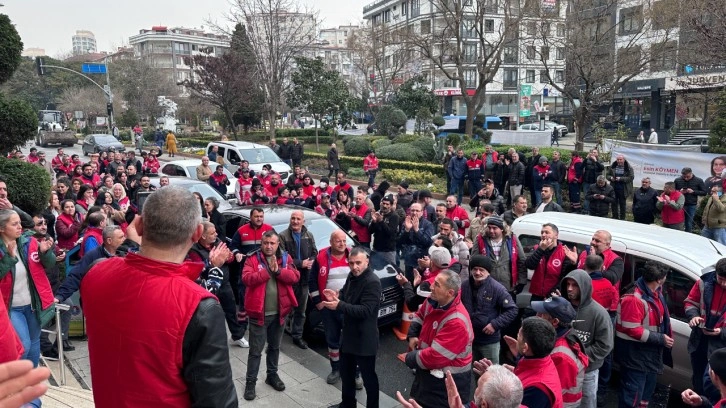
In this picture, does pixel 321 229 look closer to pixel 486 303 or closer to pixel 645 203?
pixel 486 303

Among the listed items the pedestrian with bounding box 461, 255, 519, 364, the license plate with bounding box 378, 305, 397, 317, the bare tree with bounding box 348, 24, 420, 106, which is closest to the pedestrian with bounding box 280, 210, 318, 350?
the license plate with bounding box 378, 305, 397, 317

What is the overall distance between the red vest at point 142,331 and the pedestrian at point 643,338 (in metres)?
4.38

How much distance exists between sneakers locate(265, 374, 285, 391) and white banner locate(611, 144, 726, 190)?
1105cm

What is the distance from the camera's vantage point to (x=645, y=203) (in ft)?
37.0

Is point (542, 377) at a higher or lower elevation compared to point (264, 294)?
higher

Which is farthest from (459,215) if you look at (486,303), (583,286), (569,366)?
(569,366)

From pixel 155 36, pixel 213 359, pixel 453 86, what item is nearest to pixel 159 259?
pixel 213 359

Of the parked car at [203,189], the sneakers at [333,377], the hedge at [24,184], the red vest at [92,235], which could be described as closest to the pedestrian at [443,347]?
the sneakers at [333,377]

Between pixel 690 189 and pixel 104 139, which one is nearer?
pixel 690 189

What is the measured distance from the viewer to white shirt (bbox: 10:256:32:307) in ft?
15.9

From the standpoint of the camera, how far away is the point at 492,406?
2.99 metres

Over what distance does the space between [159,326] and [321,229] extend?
6.55 metres

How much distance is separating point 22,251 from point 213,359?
3.85 metres

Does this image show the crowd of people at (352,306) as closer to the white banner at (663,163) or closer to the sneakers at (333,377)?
the sneakers at (333,377)
